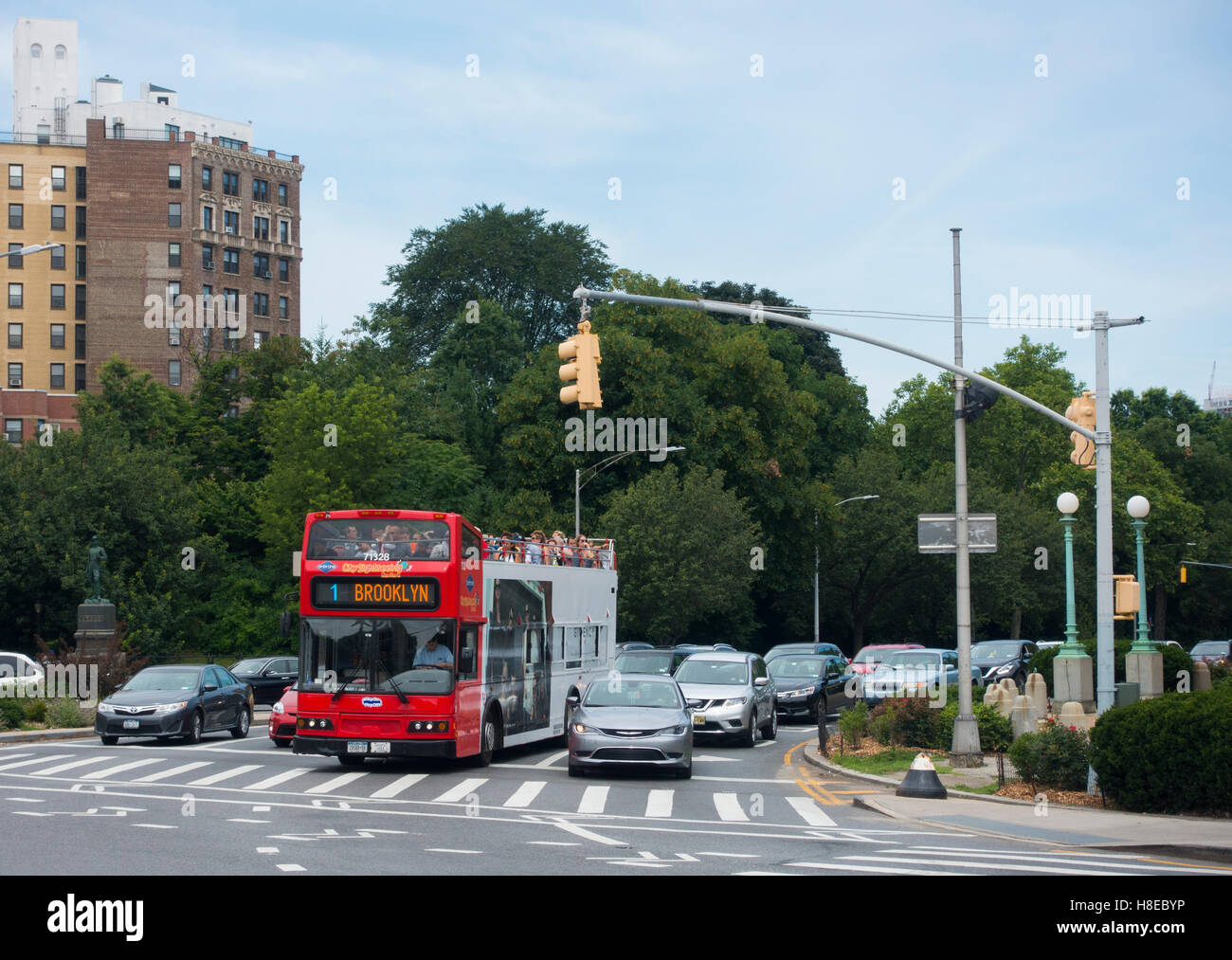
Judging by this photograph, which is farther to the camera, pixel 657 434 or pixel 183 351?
pixel 183 351

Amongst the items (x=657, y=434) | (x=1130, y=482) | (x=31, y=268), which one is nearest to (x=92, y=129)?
(x=31, y=268)

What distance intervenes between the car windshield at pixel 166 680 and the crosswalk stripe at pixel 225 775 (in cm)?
479

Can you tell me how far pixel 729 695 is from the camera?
26.9 metres

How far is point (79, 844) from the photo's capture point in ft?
41.5

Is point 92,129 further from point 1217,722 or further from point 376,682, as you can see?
point 1217,722

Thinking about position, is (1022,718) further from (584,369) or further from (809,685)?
(809,685)

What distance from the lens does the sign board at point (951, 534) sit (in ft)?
72.2

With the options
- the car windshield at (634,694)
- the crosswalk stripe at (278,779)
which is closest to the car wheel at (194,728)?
the crosswalk stripe at (278,779)

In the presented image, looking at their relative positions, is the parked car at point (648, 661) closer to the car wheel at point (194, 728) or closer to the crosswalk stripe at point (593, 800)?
the car wheel at point (194, 728)

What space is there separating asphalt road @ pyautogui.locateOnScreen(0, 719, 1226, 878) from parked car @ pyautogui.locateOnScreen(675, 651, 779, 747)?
297cm

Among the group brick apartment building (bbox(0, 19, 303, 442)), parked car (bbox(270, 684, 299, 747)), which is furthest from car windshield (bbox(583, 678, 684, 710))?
brick apartment building (bbox(0, 19, 303, 442))

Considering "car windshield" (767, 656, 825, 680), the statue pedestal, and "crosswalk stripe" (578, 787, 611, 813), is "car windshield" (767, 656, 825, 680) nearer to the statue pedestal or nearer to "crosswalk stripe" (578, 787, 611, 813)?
"crosswalk stripe" (578, 787, 611, 813)

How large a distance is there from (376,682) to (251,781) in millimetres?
2217
